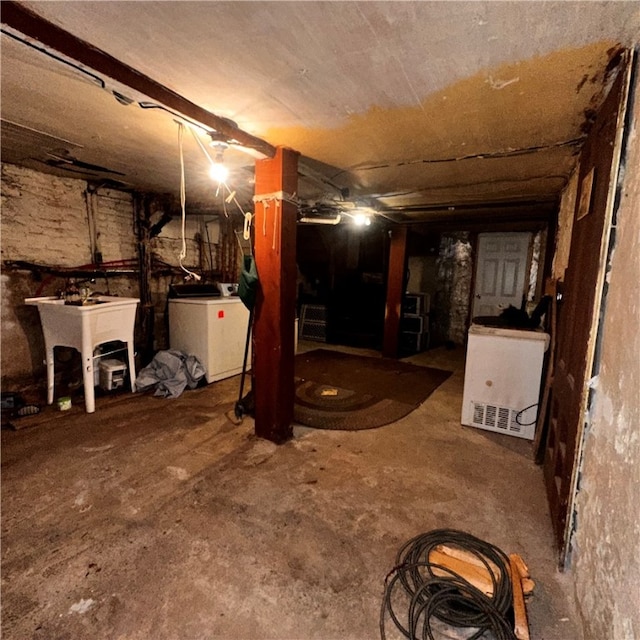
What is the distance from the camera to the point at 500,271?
18.9 ft

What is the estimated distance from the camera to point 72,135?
7.59ft

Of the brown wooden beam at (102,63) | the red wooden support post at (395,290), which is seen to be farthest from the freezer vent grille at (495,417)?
the brown wooden beam at (102,63)

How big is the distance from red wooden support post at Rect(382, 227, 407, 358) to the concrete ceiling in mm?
2439

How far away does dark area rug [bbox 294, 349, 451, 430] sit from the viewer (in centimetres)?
308

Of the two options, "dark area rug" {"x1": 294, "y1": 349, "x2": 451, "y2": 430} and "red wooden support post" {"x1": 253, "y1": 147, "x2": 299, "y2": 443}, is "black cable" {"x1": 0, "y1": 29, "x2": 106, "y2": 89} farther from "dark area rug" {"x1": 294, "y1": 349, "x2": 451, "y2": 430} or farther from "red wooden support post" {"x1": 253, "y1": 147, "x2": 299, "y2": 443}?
"dark area rug" {"x1": 294, "y1": 349, "x2": 451, "y2": 430}

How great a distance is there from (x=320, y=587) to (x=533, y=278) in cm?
563

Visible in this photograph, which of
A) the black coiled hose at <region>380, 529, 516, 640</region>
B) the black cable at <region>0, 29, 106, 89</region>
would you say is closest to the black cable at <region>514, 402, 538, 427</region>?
the black coiled hose at <region>380, 529, 516, 640</region>

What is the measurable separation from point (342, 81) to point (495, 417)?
9.13 ft

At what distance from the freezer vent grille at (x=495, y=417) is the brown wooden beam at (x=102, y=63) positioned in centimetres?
289

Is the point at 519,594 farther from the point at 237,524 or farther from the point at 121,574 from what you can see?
the point at 121,574

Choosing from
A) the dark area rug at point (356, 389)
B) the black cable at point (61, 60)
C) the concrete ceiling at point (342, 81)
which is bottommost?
the dark area rug at point (356, 389)

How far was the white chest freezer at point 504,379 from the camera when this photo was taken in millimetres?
2727

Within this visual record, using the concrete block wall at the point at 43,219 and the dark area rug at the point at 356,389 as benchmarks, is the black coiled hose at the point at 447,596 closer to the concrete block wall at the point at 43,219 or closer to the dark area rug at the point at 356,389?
the dark area rug at the point at 356,389

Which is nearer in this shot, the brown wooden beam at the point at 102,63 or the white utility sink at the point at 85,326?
the brown wooden beam at the point at 102,63
